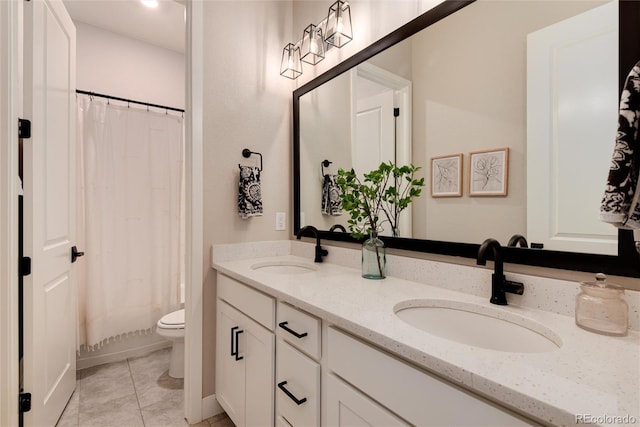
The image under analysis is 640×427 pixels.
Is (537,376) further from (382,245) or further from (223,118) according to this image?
(223,118)

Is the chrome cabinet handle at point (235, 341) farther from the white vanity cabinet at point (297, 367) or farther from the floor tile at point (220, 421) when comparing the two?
the floor tile at point (220, 421)

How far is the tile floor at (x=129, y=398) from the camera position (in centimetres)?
168

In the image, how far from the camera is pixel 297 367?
107 cm

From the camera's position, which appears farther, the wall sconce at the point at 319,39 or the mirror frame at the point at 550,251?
the wall sconce at the point at 319,39

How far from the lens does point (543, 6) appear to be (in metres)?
0.96

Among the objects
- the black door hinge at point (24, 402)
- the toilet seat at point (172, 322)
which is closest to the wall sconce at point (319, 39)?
the toilet seat at point (172, 322)

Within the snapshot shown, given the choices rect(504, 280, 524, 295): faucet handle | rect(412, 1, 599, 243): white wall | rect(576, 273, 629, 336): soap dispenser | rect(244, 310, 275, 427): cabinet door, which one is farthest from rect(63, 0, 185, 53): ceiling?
rect(576, 273, 629, 336): soap dispenser

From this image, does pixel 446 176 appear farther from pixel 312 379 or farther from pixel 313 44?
pixel 313 44

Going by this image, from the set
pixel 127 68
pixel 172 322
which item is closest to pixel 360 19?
pixel 127 68

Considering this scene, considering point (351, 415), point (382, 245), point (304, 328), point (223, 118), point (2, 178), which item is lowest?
point (351, 415)

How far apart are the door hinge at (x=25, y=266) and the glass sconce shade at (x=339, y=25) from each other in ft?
5.89

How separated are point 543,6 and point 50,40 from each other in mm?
2191

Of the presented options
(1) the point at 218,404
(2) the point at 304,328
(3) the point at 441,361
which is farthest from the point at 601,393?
(1) the point at 218,404

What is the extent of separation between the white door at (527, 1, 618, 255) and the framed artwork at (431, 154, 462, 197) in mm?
240
